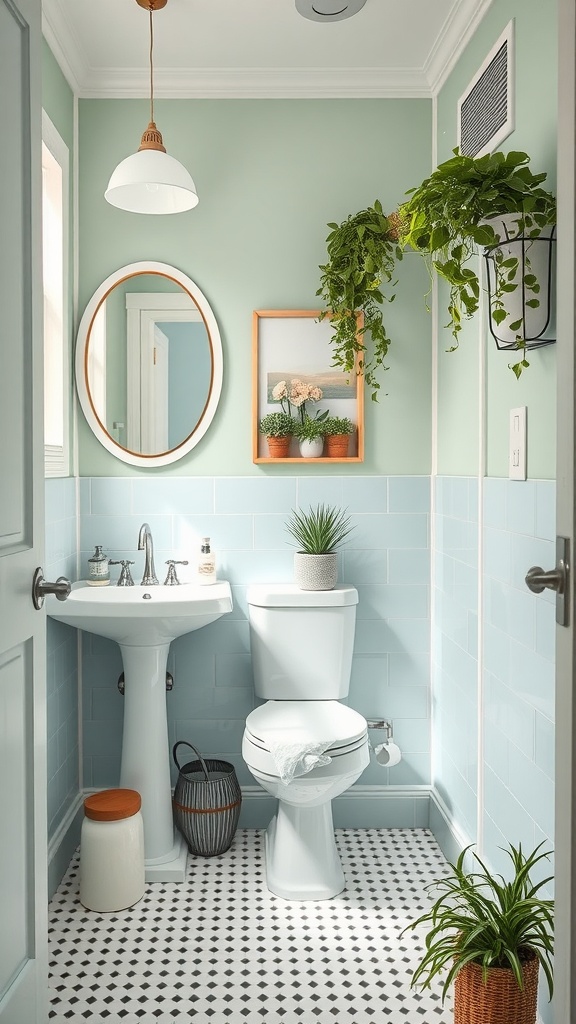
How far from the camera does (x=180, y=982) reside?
78.5 inches

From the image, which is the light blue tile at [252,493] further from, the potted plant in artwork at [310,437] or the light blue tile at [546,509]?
the light blue tile at [546,509]

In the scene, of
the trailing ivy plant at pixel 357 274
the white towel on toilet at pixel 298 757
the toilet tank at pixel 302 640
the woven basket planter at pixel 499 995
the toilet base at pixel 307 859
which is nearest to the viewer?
the woven basket planter at pixel 499 995

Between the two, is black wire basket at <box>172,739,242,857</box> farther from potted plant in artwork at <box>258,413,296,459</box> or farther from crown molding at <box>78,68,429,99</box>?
crown molding at <box>78,68,429,99</box>

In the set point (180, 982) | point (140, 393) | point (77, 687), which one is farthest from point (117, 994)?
point (140, 393)

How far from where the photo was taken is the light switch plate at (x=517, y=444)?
1.87 meters

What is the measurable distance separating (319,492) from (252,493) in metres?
0.24

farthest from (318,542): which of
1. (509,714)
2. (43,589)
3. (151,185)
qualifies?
(43,589)

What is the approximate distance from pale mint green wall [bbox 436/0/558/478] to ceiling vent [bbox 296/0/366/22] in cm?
36

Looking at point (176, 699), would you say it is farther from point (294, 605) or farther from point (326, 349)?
point (326, 349)

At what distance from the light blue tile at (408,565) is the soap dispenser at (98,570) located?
0.98 meters

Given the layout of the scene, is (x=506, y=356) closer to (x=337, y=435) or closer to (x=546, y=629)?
(x=546, y=629)

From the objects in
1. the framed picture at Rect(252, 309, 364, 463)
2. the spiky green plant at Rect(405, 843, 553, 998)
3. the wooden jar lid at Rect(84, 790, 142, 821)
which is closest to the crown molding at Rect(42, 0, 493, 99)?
the framed picture at Rect(252, 309, 364, 463)

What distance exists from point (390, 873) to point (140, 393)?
5.81 ft

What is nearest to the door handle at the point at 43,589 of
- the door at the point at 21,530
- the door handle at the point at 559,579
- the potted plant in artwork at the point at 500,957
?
the door at the point at 21,530
